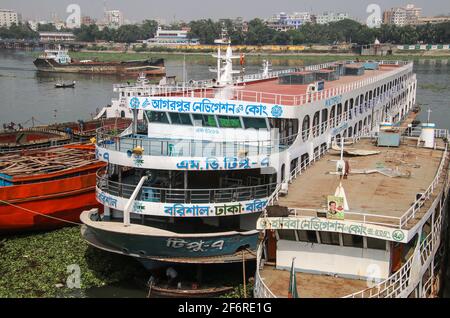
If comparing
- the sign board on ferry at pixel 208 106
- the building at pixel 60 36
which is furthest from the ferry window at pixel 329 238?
the building at pixel 60 36

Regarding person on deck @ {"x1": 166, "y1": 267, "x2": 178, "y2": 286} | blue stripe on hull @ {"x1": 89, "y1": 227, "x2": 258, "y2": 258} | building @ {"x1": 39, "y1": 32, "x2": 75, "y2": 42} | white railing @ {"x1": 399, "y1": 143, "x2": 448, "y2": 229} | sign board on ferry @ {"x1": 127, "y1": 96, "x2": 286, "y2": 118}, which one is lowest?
person on deck @ {"x1": 166, "y1": 267, "x2": 178, "y2": 286}

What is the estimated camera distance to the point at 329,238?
1408 centimetres

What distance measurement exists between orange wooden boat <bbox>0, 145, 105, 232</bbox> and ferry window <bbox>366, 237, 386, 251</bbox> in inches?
545

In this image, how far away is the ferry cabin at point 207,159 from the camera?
17828 mm

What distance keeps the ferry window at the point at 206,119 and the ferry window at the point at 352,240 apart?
26.4 ft

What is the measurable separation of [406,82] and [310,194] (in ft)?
105

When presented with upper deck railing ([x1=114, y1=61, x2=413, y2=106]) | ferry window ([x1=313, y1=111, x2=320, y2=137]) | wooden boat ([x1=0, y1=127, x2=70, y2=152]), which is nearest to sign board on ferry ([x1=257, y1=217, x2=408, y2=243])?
upper deck railing ([x1=114, y1=61, x2=413, y2=106])

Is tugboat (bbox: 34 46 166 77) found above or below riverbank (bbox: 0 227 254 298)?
above

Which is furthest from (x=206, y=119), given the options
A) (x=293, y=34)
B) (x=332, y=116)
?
(x=293, y=34)

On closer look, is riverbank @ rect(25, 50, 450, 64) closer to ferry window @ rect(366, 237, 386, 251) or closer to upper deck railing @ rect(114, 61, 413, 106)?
upper deck railing @ rect(114, 61, 413, 106)

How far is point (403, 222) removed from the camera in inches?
544

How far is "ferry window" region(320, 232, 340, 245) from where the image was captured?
14.0 metres

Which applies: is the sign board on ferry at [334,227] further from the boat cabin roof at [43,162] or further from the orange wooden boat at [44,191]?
the boat cabin roof at [43,162]

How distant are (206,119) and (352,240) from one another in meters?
8.46
